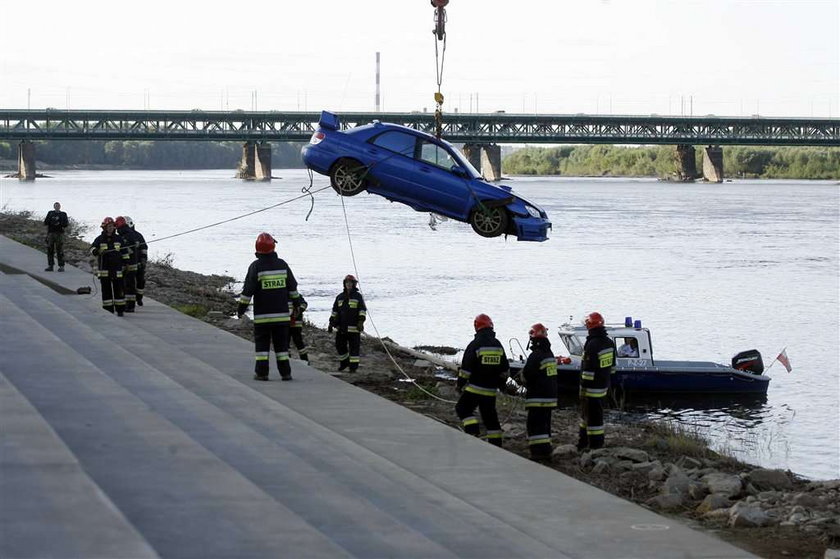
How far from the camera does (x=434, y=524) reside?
36.1 ft

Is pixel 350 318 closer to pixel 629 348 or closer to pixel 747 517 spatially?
pixel 747 517

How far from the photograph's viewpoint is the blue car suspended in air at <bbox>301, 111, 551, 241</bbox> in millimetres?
19344

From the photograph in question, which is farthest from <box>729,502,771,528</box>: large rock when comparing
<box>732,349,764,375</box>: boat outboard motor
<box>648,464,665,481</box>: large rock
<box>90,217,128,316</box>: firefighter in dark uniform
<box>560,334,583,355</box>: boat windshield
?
<box>732,349,764,375</box>: boat outboard motor

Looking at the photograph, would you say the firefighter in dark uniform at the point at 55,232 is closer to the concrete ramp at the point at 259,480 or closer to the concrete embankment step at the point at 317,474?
the concrete embankment step at the point at 317,474

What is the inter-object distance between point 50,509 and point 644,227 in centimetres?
8869

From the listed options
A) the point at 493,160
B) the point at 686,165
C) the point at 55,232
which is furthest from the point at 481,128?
the point at 55,232

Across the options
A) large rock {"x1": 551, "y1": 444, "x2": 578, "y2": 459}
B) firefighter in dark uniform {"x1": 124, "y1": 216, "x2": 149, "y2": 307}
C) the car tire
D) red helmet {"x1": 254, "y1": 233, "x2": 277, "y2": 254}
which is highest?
the car tire

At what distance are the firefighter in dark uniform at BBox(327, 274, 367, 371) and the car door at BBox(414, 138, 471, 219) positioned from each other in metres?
1.85

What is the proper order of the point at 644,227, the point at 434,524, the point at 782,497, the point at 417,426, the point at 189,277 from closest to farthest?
the point at 434,524
the point at 782,497
the point at 417,426
the point at 189,277
the point at 644,227

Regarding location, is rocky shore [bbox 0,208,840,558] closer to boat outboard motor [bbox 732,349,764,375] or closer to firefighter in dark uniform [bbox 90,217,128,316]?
firefighter in dark uniform [bbox 90,217,128,316]

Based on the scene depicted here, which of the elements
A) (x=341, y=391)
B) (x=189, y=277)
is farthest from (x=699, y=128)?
(x=341, y=391)

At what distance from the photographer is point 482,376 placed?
49.6 ft

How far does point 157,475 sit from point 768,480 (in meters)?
7.41

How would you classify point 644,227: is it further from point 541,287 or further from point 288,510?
point 288,510
